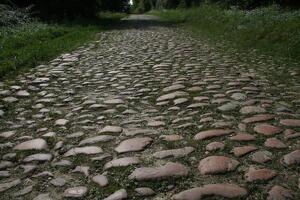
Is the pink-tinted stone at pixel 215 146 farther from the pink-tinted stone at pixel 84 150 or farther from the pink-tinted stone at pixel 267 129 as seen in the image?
the pink-tinted stone at pixel 84 150

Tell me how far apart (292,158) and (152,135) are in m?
1.31

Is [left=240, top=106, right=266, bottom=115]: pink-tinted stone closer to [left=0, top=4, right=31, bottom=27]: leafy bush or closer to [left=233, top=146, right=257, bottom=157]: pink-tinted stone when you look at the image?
[left=233, top=146, right=257, bottom=157]: pink-tinted stone

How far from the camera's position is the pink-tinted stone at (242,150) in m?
3.34

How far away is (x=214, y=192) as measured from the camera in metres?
2.76

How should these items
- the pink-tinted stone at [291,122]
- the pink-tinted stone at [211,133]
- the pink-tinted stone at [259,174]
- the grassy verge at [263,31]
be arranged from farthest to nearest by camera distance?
the grassy verge at [263,31], the pink-tinted stone at [291,122], the pink-tinted stone at [211,133], the pink-tinted stone at [259,174]

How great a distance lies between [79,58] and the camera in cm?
934

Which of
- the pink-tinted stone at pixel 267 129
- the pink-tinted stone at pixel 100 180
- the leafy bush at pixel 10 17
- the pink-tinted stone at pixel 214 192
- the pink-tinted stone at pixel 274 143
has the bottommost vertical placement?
the pink-tinted stone at pixel 100 180

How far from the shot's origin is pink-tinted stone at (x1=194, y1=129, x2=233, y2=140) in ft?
12.3

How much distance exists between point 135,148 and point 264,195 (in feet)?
4.24

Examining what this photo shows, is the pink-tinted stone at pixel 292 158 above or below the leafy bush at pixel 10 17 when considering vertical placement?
below

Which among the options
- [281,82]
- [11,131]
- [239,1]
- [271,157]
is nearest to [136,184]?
[271,157]

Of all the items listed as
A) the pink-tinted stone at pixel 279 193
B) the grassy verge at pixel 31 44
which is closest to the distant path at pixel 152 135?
the pink-tinted stone at pixel 279 193

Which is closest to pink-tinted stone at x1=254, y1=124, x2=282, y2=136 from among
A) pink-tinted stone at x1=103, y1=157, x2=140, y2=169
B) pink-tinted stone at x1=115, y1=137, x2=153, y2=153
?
pink-tinted stone at x1=115, y1=137, x2=153, y2=153

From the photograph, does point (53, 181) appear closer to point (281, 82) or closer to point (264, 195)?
point (264, 195)
